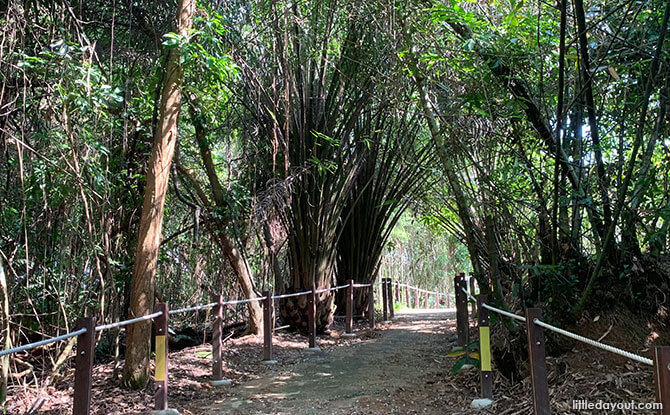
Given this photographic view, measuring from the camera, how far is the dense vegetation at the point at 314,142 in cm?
344

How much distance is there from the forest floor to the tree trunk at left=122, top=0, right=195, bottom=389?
0.86 ft

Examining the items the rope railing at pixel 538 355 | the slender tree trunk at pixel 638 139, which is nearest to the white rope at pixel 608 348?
the rope railing at pixel 538 355

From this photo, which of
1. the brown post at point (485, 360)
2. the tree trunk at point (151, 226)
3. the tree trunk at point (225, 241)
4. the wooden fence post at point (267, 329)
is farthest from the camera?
the tree trunk at point (225, 241)

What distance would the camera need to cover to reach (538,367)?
8.87ft

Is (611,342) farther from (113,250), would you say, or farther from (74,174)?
(113,250)

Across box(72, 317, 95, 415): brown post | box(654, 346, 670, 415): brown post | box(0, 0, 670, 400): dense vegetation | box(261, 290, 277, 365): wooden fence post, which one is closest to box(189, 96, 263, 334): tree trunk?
box(0, 0, 670, 400): dense vegetation

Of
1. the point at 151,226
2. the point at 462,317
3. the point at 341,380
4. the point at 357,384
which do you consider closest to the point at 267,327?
the point at 341,380

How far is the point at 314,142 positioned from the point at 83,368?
15.7ft

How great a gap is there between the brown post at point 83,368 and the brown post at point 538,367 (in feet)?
7.45

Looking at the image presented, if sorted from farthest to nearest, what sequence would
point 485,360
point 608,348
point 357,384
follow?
1. point 357,384
2. point 485,360
3. point 608,348

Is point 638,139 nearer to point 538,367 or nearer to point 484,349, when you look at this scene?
point 538,367

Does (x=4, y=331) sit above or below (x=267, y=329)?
above

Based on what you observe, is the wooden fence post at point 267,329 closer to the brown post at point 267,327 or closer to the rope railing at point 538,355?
the brown post at point 267,327

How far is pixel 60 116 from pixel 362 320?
6.34m
